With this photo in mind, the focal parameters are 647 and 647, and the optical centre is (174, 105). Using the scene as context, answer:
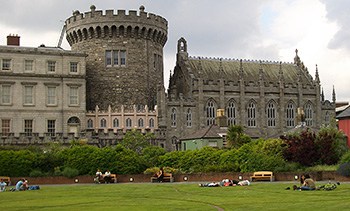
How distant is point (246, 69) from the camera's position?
94.2m

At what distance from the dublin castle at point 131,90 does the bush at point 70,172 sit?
19909 mm

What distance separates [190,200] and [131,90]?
186 ft

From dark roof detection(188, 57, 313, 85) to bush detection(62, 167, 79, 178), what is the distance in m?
39.9

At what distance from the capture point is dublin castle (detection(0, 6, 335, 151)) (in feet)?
249

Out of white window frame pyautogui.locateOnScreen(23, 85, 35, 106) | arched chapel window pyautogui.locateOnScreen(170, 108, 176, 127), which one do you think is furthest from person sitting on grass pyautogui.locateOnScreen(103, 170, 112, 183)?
arched chapel window pyautogui.locateOnScreen(170, 108, 176, 127)

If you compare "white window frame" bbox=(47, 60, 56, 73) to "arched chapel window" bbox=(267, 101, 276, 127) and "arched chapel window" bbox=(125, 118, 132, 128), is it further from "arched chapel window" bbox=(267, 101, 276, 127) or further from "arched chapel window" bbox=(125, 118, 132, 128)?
"arched chapel window" bbox=(267, 101, 276, 127)

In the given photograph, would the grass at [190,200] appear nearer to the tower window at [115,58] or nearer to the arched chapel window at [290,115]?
the tower window at [115,58]

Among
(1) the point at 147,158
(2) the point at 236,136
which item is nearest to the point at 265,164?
(1) the point at 147,158

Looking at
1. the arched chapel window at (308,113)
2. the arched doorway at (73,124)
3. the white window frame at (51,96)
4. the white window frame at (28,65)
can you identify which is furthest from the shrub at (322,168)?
the arched chapel window at (308,113)

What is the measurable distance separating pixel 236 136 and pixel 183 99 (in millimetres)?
20753

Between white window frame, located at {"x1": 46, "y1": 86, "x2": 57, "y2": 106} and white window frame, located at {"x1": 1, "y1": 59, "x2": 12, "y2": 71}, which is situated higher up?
white window frame, located at {"x1": 1, "y1": 59, "x2": 12, "y2": 71}

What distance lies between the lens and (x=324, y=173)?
4391 cm

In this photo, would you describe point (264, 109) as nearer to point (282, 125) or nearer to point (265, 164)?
point (282, 125)

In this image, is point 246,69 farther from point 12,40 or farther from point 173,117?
point 12,40
